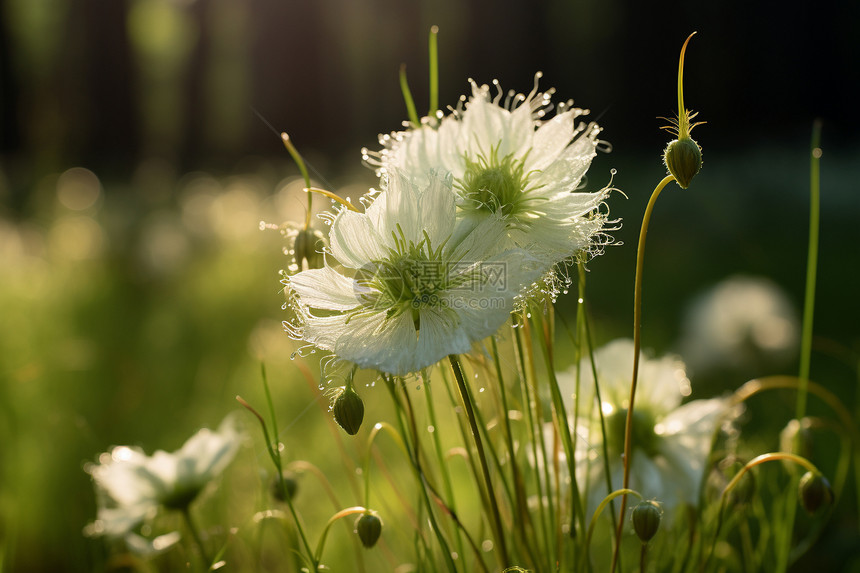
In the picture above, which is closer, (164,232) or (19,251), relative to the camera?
(19,251)

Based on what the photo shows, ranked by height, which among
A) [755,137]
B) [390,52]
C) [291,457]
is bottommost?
[291,457]

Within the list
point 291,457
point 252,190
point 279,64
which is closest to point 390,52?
point 279,64

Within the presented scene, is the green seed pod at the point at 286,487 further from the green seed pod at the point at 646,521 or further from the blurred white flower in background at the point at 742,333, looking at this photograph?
the blurred white flower in background at the point at 742,333

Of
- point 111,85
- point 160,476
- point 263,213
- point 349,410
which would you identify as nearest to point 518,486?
point 349,410

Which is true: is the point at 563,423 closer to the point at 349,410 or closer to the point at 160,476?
the point at 349,410

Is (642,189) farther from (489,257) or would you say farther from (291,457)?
(489,257)

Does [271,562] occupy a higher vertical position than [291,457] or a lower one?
lower
